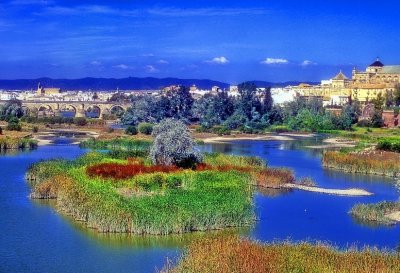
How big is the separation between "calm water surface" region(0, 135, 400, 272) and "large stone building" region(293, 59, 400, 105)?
79616 mm

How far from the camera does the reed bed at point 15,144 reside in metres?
56.1

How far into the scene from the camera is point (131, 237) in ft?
77.9

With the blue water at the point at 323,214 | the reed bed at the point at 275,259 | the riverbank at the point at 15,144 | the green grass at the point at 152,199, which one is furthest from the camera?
the riverbank at the point at 15,144

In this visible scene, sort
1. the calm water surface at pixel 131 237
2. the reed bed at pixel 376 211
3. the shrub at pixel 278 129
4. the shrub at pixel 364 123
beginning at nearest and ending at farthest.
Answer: the calm water surface at pixel 131 237 < the reed bed at pixel 376 211 < the shrub at pixel 278 129 < the shrub at pixel 364 123

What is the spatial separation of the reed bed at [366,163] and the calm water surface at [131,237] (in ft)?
8.80

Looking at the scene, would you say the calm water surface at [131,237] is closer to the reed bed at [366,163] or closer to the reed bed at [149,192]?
the reed bed at [149,192]

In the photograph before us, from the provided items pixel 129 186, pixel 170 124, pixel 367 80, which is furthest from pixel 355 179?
pixel 367 80

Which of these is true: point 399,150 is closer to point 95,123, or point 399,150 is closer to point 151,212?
point 151,212

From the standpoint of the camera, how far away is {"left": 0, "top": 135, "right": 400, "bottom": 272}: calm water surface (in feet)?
69.4

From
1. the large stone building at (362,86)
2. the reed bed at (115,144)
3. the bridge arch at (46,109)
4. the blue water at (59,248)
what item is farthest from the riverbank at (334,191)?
the bridge arch at (46,109)

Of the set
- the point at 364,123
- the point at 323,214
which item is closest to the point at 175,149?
the point at 323,214

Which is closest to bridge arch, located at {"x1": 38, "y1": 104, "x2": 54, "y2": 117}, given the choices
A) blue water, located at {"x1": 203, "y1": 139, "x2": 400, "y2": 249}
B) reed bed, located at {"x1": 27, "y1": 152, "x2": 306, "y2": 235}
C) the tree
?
blue water, located at {"x1": 203, "y1": 139, "x2": 400, "y2": 249}

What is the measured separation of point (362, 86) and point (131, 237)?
103 m

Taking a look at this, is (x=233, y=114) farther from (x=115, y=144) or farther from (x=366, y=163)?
(x=366, y=163)
